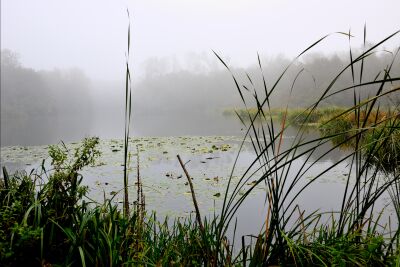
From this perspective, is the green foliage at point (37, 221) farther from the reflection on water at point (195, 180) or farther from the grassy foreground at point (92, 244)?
the reflection on water at point (195, 180)

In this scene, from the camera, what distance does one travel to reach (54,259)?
189 cm

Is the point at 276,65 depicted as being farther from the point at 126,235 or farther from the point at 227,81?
the point at 126,235

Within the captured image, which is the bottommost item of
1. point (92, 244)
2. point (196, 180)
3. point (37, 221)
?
point (196, 180)

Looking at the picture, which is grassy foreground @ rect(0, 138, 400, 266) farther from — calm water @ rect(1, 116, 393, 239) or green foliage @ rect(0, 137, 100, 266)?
calm water @ rect(1, 116, 393, 239)

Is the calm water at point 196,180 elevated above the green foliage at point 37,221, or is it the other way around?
the green foliage at point 37,221

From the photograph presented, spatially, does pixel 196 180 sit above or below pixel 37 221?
below

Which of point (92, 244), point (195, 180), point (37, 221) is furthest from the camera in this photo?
point (195, 180)

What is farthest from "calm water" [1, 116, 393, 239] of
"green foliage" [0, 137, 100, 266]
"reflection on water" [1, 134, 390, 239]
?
"green foliage" [0, 137, 100, 266]

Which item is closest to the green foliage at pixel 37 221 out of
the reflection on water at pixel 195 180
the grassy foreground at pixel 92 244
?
the grassy foreground at pixel 92 244

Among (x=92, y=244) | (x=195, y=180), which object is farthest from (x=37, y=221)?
(x=195, y=180)

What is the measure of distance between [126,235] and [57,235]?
0.39m

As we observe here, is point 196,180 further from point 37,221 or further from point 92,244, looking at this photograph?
point 37,221

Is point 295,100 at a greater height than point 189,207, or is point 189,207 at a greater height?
point 295,100

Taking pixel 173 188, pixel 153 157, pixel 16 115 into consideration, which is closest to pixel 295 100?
pixel 16 115
